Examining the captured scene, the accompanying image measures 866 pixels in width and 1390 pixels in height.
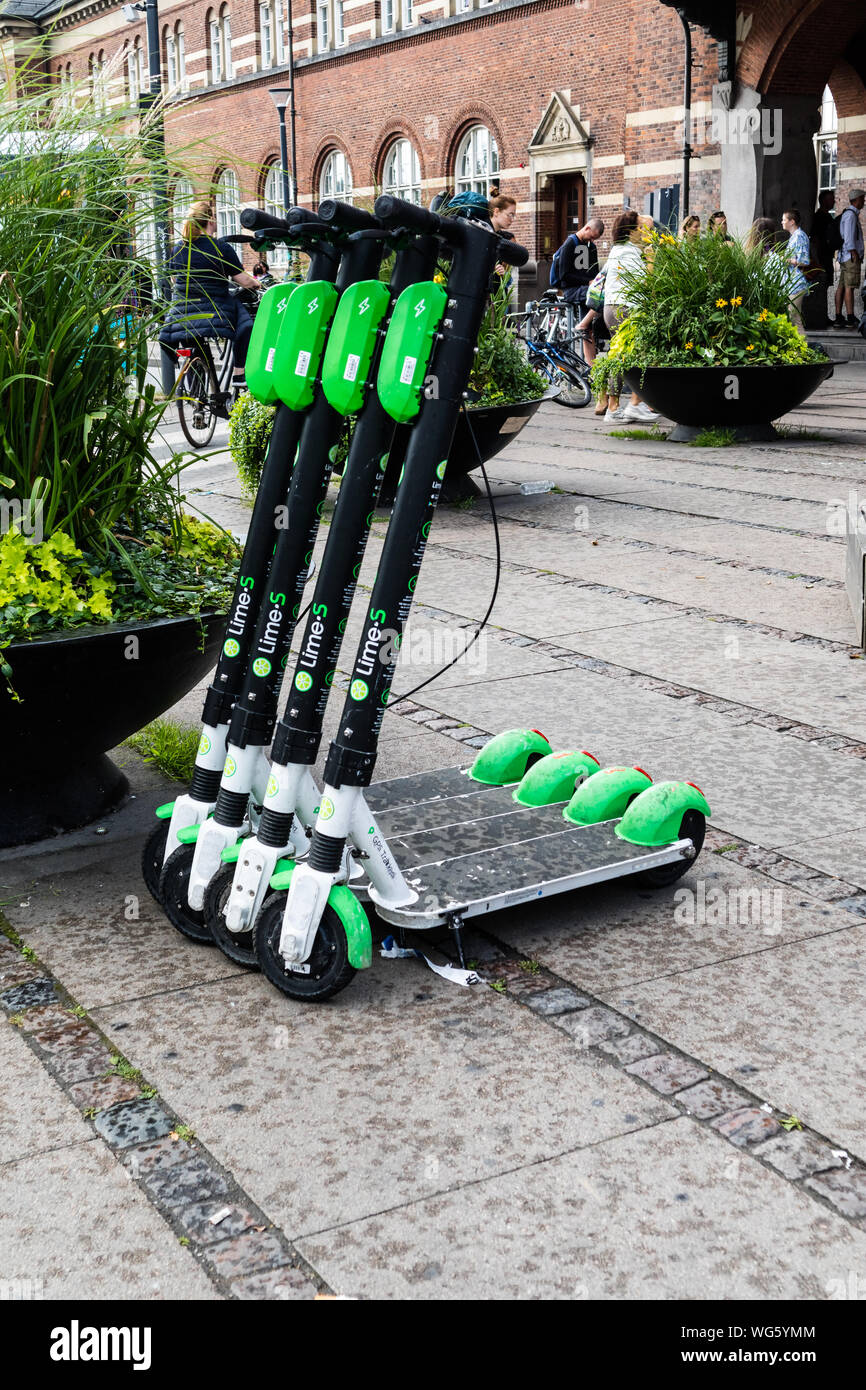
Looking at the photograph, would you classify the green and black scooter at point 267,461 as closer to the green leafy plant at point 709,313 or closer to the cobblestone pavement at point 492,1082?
the cobblestone pavement at point 492,1082

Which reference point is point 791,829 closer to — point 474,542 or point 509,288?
point 474,542

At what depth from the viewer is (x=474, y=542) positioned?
8453 millimetres

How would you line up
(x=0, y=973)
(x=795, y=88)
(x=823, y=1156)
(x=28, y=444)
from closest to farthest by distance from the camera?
(x=823, y=1156)
(x=0, y=973)
(x=28, y=444)
(x=795, y=88)

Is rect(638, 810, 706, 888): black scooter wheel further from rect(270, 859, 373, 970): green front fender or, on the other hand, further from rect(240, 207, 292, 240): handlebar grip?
rect(240, 207, 292, 240): handlebar grip

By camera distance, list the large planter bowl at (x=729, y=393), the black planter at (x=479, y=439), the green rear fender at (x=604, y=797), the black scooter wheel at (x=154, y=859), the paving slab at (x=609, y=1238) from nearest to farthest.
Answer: the paving slab at (x=609, y=1238) → the black scooter wheel at (x=154, y=859) → the green rear fender at (x=604, y=797) → the black planter at (x=479, y=439) → the large planter bowl at (x=729, y=393)

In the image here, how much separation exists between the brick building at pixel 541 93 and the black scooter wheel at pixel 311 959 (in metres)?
13.7

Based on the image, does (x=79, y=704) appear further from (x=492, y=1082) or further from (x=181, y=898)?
(x=492, y=1082)

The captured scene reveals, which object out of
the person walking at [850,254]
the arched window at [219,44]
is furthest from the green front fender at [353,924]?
the arched window at [219,44]

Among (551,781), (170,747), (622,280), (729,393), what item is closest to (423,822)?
(551,781)

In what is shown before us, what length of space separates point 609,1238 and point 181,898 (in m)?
1.41

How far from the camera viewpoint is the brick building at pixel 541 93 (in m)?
22.1

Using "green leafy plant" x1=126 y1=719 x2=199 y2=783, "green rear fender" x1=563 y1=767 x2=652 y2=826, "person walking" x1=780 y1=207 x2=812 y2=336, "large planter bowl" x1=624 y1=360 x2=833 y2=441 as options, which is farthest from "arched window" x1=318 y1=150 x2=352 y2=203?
"green rear fender" x1=563 y1=767 x2=652 y2=826

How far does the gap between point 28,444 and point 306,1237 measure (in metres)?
2.13
